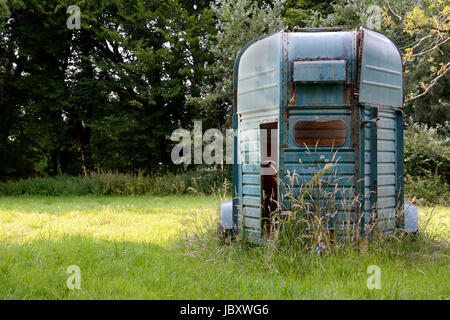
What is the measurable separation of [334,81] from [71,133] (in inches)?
773

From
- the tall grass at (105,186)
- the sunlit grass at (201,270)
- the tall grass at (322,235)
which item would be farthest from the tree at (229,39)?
the tall grass at (322,235)

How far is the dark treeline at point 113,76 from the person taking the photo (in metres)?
18.8

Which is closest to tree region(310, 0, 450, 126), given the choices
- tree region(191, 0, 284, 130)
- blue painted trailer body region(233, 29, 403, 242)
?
tree region(191, 0, 284, 130)

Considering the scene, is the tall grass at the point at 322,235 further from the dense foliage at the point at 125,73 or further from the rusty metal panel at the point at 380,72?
the dense foliage at the point at 125,73

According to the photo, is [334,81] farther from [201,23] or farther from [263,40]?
[201,23]

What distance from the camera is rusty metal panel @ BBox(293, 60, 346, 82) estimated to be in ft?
17.0

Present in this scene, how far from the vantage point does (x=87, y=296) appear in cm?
397

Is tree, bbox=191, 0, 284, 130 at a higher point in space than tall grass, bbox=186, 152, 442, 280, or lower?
higher

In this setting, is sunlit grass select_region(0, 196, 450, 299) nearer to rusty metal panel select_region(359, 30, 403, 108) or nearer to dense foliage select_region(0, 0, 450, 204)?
rusty metal panel select_region(359, 30, 403, 108)

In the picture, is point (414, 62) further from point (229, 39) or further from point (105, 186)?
point (105, 186)

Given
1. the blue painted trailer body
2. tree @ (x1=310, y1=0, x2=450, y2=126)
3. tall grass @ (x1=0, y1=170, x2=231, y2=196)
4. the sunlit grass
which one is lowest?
the sunlit grass

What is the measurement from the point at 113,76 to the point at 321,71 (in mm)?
16375

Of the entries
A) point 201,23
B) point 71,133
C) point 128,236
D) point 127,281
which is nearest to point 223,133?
point 201,23

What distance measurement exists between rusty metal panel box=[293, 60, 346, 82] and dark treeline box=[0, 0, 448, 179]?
12.3 metres
